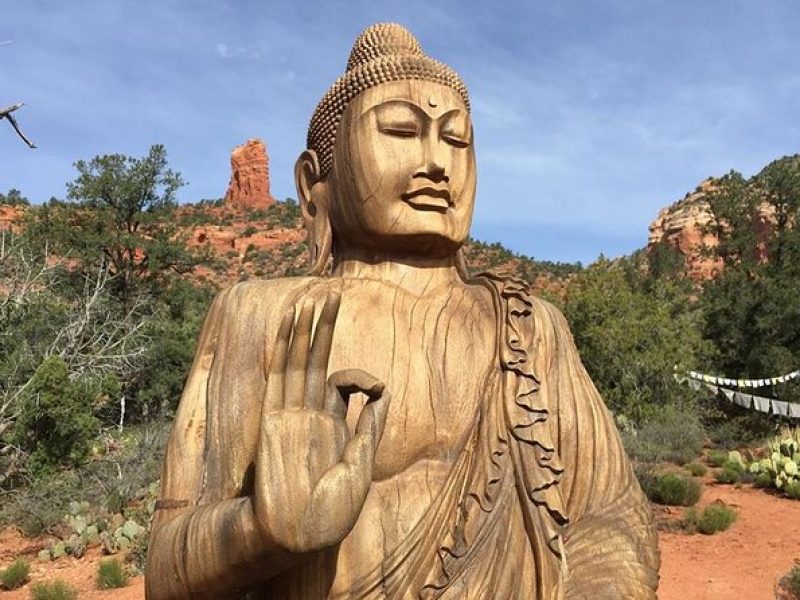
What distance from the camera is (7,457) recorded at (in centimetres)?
1373

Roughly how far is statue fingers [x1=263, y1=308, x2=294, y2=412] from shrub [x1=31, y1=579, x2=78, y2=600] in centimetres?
961

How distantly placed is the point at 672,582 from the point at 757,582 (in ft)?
3.55

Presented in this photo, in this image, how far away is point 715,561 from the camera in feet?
37.0

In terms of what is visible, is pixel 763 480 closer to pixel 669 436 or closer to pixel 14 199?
pixel 669 436

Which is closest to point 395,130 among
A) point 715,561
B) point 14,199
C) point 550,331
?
point 550,331

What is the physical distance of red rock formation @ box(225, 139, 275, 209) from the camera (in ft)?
261

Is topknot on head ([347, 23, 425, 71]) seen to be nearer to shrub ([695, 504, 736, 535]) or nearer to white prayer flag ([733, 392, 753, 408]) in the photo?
shrub ([695, 504, 736, 535])

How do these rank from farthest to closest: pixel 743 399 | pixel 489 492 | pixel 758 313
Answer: pixel 758 313 < pixel 743 399 < pixel 489 492

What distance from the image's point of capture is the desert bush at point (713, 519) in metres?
12.4

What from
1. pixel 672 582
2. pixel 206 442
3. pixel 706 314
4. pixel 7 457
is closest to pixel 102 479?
pixel 7 457

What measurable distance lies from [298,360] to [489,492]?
64 centimetres

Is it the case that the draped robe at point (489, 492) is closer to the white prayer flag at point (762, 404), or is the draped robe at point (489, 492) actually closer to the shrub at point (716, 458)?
the shrub at point (716, 458)

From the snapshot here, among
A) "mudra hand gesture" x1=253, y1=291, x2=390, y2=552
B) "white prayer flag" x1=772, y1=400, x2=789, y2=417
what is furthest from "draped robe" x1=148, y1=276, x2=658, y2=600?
"white prayer flag" x1=772, y1=400, x2=789, y2=417

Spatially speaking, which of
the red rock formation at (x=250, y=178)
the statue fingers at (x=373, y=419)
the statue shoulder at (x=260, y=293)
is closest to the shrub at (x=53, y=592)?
the statue shoulder at (x=260, y=293)
